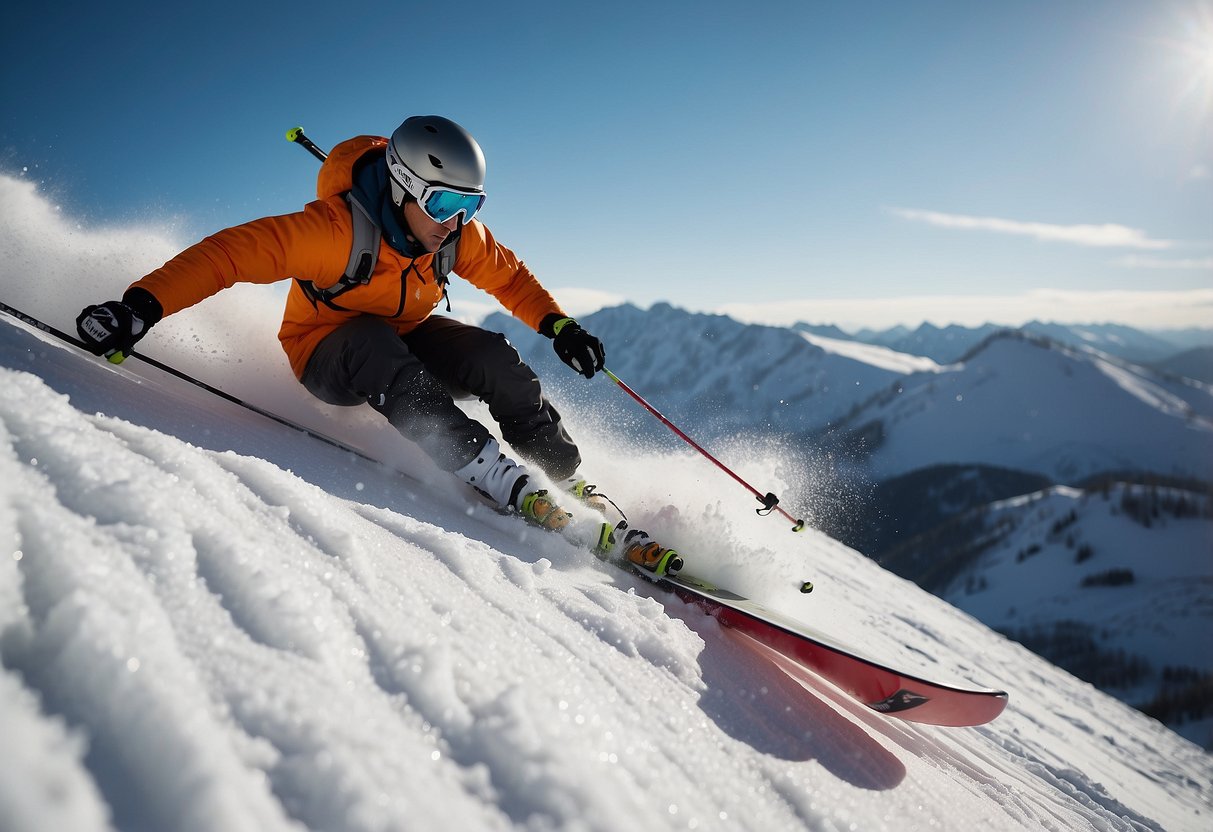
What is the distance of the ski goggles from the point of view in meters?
3.48

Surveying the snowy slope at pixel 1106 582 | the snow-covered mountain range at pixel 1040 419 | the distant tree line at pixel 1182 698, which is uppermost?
the snow-covered mountain range at pixel 1040 419

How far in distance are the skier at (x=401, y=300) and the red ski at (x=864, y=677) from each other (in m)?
0.49

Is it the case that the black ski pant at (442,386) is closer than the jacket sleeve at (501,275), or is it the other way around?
the black ski pant at (442,386)

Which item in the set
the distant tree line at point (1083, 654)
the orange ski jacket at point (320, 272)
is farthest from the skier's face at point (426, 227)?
the distant tree line at point (1083, 654)

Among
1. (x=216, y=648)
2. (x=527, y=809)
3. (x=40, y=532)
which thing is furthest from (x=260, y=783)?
(x=40, y=532)

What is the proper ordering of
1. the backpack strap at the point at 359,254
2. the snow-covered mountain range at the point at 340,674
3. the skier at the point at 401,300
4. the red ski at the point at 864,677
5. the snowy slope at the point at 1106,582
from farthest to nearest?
the snowy slope at the point at 1106,582 < the backpack strap at the point at 359,254 < the skier at the point at 401,300 < the red ski at the point at 864,677 < the snow-covered mountain range at the point at 340,674

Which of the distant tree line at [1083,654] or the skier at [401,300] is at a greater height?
the skier at [401,300]

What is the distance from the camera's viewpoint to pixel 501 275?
4570 mm

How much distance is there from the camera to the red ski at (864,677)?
2.87 metres

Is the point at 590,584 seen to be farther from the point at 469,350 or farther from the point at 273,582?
the point at 469,350

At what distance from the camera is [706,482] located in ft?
17.5

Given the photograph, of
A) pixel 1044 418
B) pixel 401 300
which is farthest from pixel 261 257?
pixel 1044 418

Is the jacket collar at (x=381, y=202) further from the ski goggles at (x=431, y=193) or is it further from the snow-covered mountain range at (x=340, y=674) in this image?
the snow-covered mountain range at (x=340, y=674)

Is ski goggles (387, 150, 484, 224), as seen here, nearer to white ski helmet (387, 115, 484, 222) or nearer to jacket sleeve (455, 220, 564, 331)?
white ski helmet (387, 115, 484, 222)
